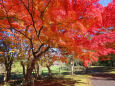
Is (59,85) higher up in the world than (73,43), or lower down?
lower down

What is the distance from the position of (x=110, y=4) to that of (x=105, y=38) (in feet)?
6.19

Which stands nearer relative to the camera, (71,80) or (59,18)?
(59,18)

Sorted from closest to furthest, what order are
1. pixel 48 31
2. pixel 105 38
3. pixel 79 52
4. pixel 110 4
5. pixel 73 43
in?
pixel 48 31 < pixel 73 43 < pixel 79 52 < pixel 105 38 < pixel 110 4

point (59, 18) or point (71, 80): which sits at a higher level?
point (59, 18)

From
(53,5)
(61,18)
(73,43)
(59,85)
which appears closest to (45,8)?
(53,5)

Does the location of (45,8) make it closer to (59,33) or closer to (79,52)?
(59,33)

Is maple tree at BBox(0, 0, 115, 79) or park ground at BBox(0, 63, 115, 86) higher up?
maple tree at BBox(0, 0, 115, 79)

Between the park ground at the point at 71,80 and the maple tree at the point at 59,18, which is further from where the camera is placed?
the park ground at the point at 71,80

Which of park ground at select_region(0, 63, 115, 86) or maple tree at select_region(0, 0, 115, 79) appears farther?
park ground at select_region(0, 63, 115, 86)

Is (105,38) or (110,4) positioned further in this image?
(110,4)

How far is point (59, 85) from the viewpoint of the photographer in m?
8.34

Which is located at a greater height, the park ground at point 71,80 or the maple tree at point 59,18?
the maple tree at point 59,18

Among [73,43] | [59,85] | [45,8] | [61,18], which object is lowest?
[59,85]

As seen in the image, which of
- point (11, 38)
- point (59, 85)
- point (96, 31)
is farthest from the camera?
point (59, 85)
